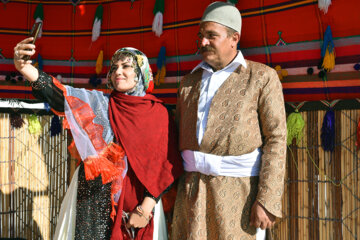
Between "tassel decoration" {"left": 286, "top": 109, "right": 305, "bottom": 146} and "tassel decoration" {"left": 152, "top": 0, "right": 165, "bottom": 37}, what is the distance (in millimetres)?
1379

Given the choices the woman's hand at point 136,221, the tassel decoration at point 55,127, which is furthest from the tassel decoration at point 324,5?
the tassel decoration at point 55,127

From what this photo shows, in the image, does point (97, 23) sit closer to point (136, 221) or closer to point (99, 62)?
point (99, 62)

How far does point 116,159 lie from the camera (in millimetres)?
2195

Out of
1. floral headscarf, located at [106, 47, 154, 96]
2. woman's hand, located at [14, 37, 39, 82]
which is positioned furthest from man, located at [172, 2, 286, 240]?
woman's hand, located at [14, 37, 39, 82]

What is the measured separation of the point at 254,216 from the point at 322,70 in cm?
109

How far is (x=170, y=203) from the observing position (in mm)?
2467

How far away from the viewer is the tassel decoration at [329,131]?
8.14 ft

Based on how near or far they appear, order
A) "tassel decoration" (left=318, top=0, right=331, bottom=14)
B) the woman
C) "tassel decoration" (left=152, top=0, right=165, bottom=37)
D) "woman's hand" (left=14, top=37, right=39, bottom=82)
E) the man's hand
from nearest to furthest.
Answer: "woman's hand" (left=14, top=37, right=39, bottom=82)
the man's hand
the woman
"tassel decoration" (left=318, top=0, right=331, bottom=14)
"tassel decoration" (left=152, top=0, right=165, bottom=37)

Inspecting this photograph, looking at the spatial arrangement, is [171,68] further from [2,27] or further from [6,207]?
[6,207]

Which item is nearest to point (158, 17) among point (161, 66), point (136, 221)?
point (161, 66)

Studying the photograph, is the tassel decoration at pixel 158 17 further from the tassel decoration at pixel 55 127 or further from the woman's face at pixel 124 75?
the tassel decoration at pixel 55 127

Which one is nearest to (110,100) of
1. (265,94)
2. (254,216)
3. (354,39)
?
(265,94)

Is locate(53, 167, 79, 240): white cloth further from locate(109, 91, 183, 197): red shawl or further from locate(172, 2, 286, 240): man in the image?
locate(172, 2, 286, 240): man

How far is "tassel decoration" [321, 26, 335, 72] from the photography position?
244 centimetres
